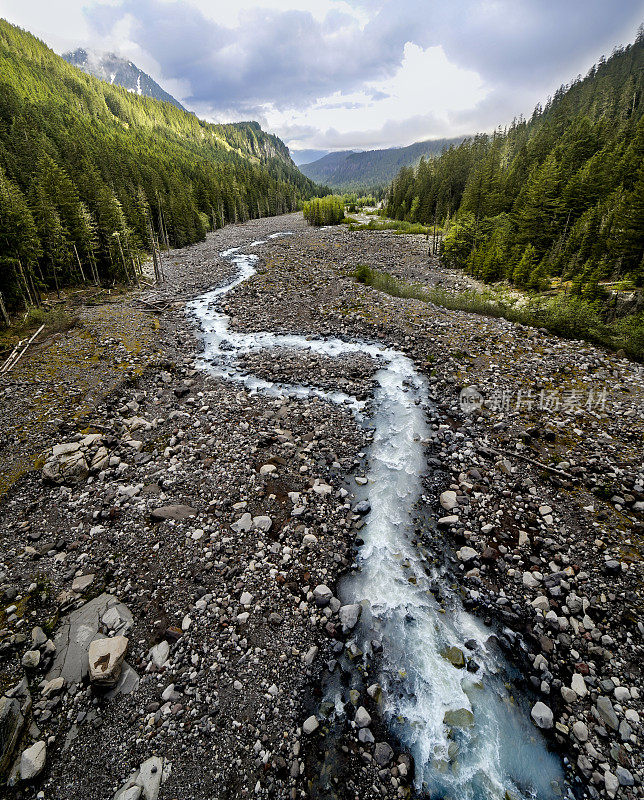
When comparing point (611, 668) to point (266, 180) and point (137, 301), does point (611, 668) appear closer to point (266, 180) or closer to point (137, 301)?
point (137, 301)

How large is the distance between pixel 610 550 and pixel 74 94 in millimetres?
201887

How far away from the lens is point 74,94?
130000 millimetres

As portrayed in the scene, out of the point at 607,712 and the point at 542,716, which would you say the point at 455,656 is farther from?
the point at 607,712

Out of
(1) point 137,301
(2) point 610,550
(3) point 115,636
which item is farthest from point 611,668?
(1) point 137,301

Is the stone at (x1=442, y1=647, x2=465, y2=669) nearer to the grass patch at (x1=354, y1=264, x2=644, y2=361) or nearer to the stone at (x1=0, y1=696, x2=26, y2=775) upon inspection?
the stone at (x1=0, y1=696, x2=26, y2=775)

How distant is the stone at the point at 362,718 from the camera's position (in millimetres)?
6827

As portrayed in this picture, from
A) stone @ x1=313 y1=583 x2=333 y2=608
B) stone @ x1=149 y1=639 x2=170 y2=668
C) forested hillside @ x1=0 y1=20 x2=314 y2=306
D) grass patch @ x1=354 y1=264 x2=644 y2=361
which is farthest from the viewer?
forested hillside @ x1=0 y1=20 x2=314 y2=306

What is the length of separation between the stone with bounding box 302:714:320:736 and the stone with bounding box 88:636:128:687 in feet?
13.8

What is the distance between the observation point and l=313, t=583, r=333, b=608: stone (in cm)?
892

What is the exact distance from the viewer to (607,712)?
6.75 m

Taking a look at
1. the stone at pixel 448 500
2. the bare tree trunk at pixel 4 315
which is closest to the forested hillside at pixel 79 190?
the bare tree trunk at pixel 4 315

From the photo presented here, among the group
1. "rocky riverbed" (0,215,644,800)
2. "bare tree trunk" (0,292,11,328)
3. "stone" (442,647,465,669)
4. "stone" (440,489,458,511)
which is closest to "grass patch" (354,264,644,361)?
"rocky riverbed" (0,215,644,800)

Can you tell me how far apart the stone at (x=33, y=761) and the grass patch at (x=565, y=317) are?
27.2m

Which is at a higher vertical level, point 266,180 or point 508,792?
point 266,180
